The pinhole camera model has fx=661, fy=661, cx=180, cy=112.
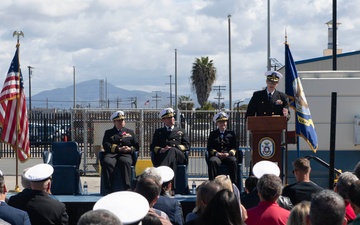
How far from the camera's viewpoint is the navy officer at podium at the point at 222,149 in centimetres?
1133

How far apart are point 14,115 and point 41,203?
699 cm

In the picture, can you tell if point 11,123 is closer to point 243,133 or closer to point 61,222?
point 61,222

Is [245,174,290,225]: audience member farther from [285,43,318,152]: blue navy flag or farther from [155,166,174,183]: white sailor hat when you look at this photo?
[285,43,318,152]: blue navy flag

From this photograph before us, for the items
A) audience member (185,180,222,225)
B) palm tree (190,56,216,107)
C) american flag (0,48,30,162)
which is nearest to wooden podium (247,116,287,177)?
american flag (0,48,30,162)

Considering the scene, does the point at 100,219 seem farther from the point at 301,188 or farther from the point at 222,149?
the point at 222,149

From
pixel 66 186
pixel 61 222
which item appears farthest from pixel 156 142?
pixel 61 222

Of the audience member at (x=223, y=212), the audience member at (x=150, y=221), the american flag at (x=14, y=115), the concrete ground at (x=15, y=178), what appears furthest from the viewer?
the concrete ground at (x=15, y=178)

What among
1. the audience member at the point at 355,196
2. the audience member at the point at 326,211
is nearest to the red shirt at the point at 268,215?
the audience member at the point at 355,196

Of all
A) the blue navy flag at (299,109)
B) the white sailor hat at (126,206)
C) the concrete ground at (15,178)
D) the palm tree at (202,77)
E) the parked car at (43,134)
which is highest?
the palm tree at (202,77)

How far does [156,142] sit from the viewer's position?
11.8 meters

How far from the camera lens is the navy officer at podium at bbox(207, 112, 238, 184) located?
1133 centimetres

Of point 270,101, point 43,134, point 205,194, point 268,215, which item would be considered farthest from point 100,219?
point 43,134

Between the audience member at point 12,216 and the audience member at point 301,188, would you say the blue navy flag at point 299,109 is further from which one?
the audience member at point 12,216

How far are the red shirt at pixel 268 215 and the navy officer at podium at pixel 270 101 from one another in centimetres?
560
